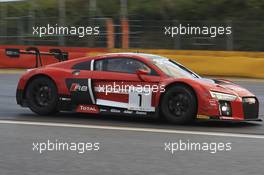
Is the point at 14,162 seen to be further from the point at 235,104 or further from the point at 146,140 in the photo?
the point at 235,104

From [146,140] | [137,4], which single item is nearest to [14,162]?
[146,140]

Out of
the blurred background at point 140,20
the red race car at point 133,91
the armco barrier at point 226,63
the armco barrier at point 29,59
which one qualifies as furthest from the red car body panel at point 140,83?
the blurred background at point 140,20

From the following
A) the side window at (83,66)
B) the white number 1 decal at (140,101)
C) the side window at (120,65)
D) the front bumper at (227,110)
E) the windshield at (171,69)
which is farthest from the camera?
the side window at (83,66)

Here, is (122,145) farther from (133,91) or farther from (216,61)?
(216,61)

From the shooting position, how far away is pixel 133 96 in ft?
32.3

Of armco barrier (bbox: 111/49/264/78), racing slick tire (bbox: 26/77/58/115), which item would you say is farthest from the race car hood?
armco barrier (bbox: 111/49/264/78)

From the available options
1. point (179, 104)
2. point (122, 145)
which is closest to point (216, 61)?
point (179, 104)

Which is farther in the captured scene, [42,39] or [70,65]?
[42,39]

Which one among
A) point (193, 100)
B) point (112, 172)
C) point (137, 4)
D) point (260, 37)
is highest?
point (137, 4)

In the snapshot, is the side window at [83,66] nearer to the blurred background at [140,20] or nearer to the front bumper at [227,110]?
the front bumper at [227,110]

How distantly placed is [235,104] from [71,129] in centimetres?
254

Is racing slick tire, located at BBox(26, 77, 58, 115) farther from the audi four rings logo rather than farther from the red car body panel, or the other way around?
the audi four rings logo

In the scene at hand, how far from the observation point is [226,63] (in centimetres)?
2048

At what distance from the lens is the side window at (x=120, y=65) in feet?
32.8
